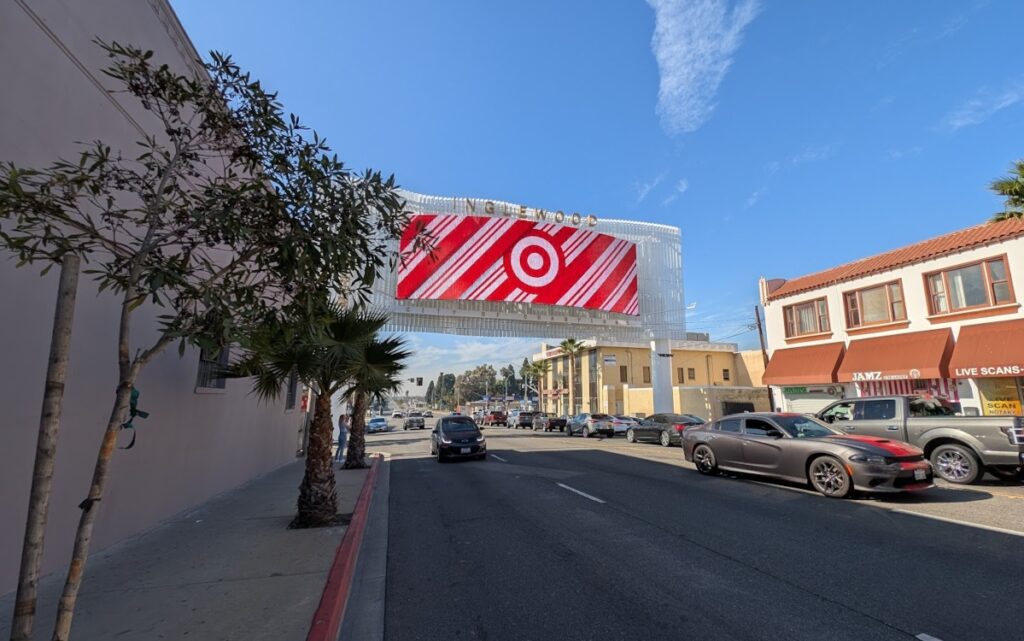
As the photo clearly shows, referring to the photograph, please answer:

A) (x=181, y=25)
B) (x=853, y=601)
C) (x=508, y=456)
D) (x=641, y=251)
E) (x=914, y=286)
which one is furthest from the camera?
(x=641, y=251)

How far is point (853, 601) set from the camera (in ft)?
14.2

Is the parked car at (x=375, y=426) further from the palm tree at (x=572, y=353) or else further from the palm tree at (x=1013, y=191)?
the palm tree at (x=1013, y=191)

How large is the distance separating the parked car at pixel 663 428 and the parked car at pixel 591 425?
4.87m

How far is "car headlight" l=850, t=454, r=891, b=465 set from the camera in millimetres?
8367

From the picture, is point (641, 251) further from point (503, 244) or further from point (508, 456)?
point (508, 456)

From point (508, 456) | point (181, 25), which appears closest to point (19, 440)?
point (181, 25)

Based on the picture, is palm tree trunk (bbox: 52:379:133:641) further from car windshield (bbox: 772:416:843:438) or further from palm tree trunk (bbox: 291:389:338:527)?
car windshield (bbox: 772:416:843:438)

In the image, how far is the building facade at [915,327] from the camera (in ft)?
52.6

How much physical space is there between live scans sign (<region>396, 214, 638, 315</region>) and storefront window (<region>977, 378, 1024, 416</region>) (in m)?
15.1

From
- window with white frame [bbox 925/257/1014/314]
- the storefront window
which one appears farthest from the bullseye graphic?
the storefront window

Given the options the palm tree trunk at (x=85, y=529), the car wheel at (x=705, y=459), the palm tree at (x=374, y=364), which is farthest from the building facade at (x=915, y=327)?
the palm tree trunk at (x=85, y=529)

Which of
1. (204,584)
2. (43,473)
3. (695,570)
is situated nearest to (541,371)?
(695,570)

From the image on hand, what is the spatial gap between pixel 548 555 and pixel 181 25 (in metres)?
9.58

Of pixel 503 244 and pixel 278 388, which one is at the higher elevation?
pixel 503 244
